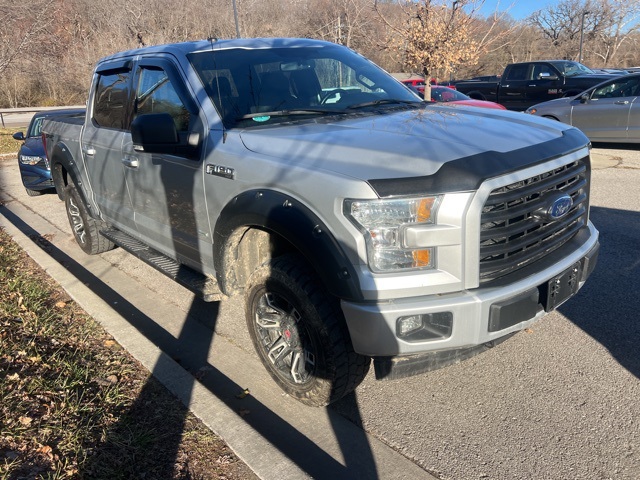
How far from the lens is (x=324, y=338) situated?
2803 millimetres

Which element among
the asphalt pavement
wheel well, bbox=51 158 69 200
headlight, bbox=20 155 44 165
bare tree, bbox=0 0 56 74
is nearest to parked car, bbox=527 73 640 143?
the asphalt pavement

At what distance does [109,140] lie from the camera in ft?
15.5

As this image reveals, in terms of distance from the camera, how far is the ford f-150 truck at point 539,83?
15.1 m

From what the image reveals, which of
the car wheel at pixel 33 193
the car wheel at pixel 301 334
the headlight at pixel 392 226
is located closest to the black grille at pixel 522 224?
the headlight at pixel 392 226

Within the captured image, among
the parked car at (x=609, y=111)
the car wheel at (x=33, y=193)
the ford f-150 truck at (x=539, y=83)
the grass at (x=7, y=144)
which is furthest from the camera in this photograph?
the grass at (x=7, y=144)

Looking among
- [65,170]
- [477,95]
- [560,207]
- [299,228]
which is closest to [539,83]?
[477,95]

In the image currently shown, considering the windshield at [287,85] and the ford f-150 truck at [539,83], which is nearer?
the windshield at [287,85]

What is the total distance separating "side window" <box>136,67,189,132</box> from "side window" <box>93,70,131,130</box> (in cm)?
29

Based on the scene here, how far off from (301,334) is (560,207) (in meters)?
1.55

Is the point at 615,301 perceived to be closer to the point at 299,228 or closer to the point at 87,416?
the point at 299,228

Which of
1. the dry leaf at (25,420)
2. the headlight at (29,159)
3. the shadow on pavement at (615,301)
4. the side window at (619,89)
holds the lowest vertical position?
the shadow on pavement at (615,301)

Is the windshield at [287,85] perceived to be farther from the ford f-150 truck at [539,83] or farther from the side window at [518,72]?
the side window at [518,72]

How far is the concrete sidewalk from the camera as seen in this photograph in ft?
8.93

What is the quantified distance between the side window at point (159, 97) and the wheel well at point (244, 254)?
0.88 metres
